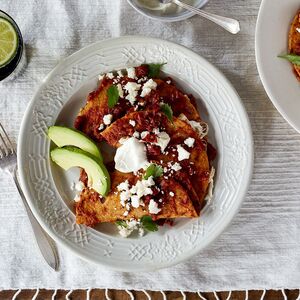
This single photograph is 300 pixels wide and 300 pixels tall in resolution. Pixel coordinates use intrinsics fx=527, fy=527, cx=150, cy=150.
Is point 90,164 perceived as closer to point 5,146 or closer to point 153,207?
point 153,207

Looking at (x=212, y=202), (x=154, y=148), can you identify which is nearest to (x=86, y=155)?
(x=154, y=148)

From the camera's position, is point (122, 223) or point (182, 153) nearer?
point (182, 153)

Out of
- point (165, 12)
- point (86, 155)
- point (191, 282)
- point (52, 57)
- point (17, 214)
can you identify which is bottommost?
point (191, 282)

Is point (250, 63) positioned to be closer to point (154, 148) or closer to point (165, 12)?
point (165, 12)

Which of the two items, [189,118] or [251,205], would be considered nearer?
[189,118]

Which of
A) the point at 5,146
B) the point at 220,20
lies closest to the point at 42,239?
the point at 5,146

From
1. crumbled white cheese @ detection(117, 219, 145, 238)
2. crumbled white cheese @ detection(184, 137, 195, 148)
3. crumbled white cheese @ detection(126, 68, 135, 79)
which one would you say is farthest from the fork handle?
crumbled white cheese @ detection(184, 137, 195, 148)

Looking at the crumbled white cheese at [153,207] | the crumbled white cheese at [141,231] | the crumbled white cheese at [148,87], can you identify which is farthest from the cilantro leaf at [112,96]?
the crumbled white cheese at [141,231]
